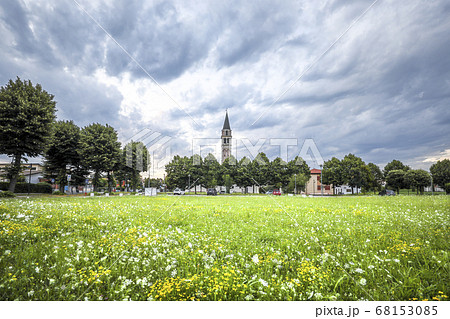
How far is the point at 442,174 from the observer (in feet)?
132

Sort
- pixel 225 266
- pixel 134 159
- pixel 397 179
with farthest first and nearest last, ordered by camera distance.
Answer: pixel 397 179 → pixel 134 159 → pixel 225 266

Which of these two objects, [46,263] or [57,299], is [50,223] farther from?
[57,299]

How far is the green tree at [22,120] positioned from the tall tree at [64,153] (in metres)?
13.2

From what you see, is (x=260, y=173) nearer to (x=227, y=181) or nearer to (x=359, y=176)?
(x=227, y=181)

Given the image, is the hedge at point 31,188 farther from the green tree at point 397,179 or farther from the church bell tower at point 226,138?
the green tree at point 397,179

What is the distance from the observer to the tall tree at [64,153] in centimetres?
4034

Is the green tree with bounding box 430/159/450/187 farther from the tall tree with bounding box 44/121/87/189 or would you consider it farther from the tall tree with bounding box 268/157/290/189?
the tall tree with bounding box 44/121/87/189

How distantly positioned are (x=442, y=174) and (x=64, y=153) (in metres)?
74.9

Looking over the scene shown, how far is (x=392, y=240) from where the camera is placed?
578 cm

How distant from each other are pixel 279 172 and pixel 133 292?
75.8m

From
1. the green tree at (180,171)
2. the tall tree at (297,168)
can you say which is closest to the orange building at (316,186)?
the tall tree at (297,168)

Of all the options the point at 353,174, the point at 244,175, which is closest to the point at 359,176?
the point at 353,174

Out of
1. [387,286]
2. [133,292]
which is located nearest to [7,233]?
[133,292]
